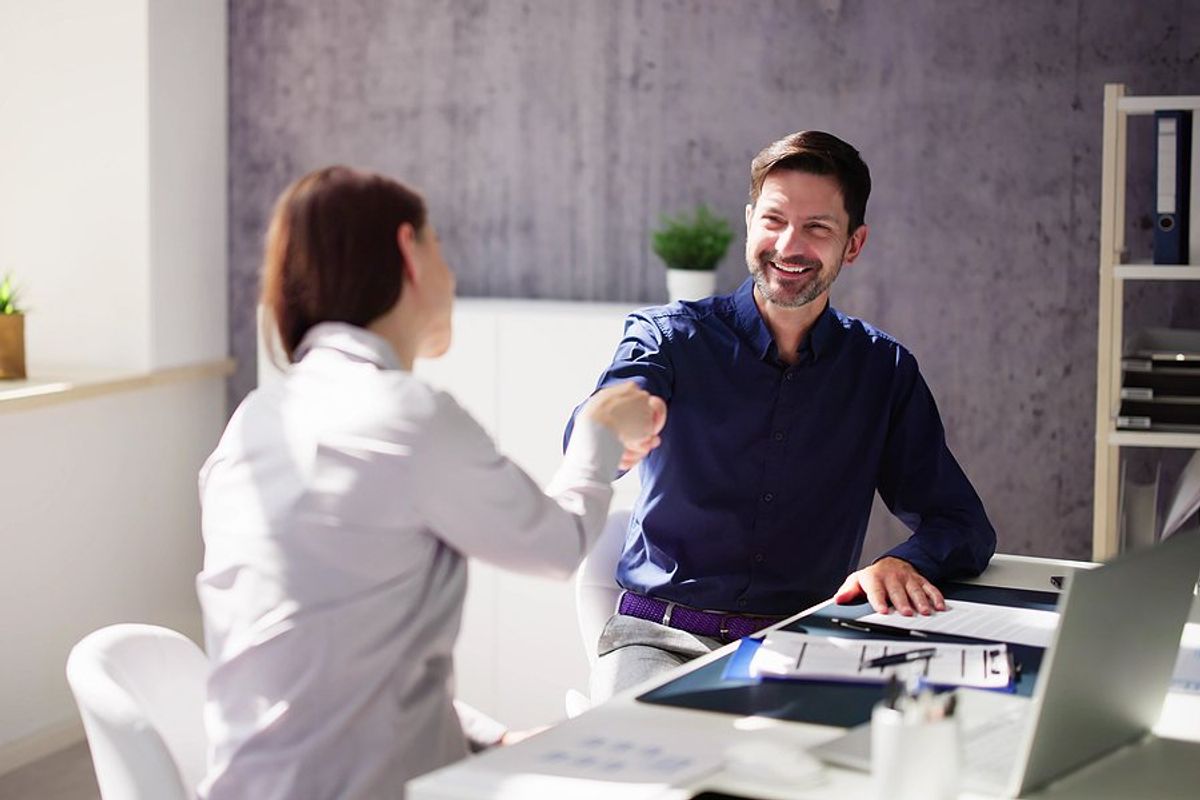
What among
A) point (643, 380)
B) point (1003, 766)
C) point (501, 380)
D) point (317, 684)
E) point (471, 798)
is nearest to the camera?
point (471, 798)

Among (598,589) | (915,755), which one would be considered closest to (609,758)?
(915,755)

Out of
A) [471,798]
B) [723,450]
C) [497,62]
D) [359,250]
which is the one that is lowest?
[471,798]

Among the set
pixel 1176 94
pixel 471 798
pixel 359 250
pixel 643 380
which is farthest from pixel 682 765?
pixel 1176 94

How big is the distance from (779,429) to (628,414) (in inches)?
30.1

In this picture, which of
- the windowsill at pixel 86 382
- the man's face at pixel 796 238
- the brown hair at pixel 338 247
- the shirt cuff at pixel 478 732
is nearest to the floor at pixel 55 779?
the windowsill at pixel 86 382

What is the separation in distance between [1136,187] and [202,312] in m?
2.62

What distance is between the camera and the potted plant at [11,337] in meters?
4.16

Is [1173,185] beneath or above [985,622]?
above

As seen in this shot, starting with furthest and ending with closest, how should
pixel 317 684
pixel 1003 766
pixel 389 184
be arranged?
pixel 389 184
pixel 317 684
pixel 1003 766

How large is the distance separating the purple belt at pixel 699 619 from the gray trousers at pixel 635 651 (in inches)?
0.6

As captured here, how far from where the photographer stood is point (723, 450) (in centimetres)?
290

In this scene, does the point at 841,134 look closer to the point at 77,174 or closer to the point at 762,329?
the point at 762,329

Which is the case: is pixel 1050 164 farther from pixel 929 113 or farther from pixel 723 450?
pixel 723 450

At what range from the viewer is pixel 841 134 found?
4.20 m
